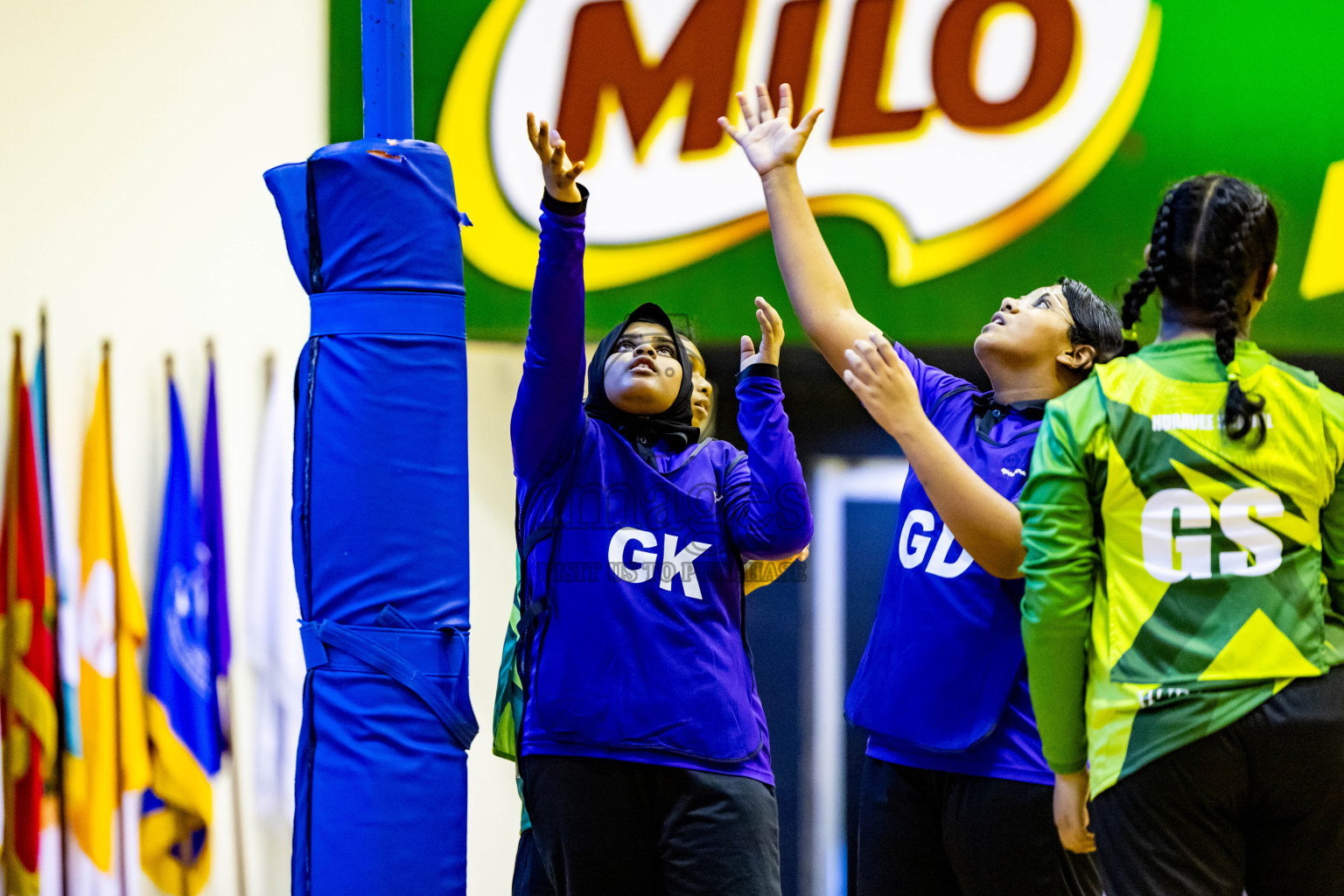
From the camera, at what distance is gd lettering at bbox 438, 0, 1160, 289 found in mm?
3553

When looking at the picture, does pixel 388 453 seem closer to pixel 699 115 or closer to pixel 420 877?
pixel 420 877

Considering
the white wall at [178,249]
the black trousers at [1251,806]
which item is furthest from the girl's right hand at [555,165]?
the white wall at [178,249]

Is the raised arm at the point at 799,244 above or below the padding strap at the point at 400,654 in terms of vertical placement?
above

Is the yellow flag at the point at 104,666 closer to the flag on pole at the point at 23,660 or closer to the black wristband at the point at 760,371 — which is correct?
the flag on pole at the point at 23,660

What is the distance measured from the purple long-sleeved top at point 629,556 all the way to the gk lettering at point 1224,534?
83 cm

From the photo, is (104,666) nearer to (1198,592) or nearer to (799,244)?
(799,244)

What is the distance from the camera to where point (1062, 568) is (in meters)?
1.53

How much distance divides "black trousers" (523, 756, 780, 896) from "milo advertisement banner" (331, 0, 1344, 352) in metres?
1.88

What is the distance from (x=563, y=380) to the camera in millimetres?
2174

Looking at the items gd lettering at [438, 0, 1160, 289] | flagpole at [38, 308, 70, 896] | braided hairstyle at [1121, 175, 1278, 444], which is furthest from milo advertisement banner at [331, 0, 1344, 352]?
braided hairstyle at [1121, 175, 1278, 444]

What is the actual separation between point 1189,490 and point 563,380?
1098 mm

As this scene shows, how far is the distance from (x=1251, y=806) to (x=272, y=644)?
3.19 metres

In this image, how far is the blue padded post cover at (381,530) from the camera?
190cm

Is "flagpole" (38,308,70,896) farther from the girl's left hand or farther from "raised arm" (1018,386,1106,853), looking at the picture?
"raised arm" (1018,386,1106,853)
